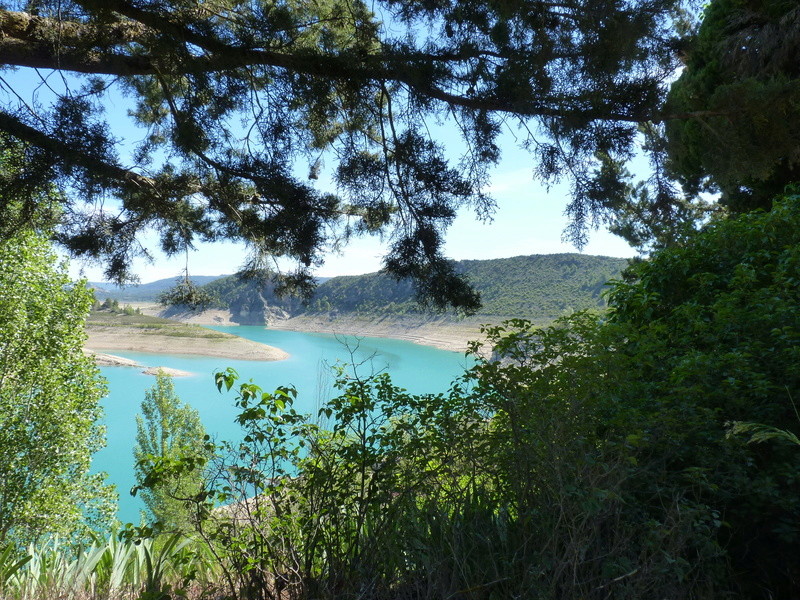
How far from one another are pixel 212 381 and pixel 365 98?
33.8m

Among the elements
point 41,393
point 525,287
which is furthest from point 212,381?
point 41,393

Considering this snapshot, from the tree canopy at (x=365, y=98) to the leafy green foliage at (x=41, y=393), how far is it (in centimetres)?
739

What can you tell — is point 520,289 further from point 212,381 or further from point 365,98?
point 212,381

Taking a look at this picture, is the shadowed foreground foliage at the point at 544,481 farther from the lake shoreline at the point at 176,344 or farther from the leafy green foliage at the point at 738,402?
the lake shoreline at the point at 176,344

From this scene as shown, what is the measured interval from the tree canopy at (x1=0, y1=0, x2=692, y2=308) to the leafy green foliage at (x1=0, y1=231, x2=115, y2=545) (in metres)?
7.39

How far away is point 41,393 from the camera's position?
34.1 feet

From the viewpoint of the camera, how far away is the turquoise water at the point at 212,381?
27.6m

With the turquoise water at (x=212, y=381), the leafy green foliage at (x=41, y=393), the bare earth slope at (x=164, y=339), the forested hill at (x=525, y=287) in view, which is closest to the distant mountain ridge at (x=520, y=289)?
the forested hill at (x=525, y=287)

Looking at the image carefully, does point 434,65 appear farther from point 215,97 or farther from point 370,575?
point 370,575

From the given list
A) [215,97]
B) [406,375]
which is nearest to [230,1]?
[215,97]

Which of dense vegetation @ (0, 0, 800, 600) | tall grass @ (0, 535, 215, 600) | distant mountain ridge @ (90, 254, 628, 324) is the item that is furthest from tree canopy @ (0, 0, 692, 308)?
distant mountain ridge @ (90, 254, 628, 324)

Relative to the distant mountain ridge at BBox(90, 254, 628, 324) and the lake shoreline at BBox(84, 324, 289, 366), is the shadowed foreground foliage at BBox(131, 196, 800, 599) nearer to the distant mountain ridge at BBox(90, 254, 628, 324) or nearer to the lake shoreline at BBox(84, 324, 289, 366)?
the distant mountain ridge at BBox(90, 254, 628, 324)

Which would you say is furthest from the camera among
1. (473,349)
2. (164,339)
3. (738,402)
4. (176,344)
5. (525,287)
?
(164,339)

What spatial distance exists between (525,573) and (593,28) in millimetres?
2361
